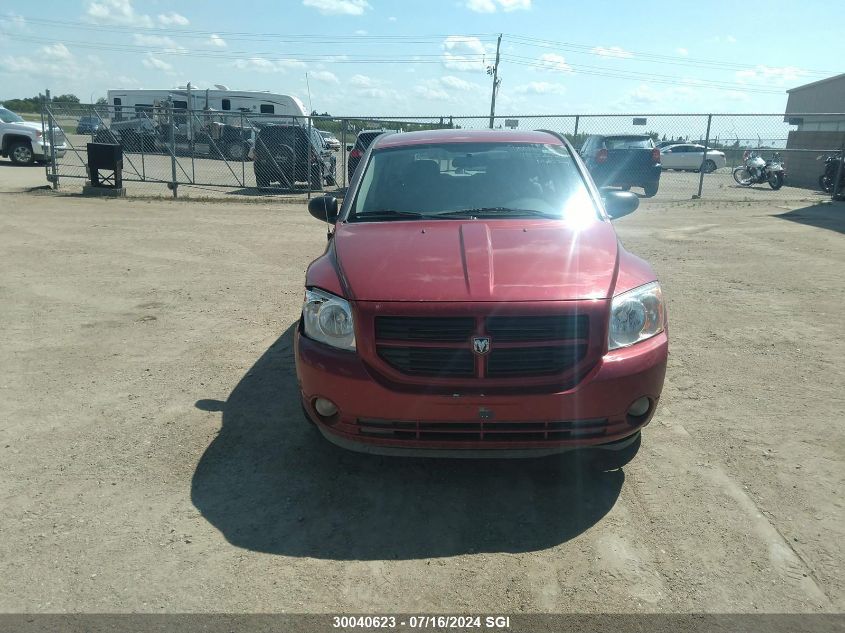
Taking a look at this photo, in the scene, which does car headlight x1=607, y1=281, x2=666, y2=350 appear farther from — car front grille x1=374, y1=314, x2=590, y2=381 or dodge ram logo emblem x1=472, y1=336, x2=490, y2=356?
dodge ram logo emblem x1=472, y1=336, x2=490, y2=356

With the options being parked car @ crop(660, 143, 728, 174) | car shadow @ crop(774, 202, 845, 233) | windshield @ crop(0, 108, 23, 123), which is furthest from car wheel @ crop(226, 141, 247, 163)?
parked car @ crop(660, 143, 728, 174)

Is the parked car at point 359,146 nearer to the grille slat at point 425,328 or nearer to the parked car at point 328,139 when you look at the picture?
the parked car at point 328,139

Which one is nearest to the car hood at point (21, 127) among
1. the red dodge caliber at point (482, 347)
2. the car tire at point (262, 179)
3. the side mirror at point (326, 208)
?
the car tire at point (262, 179)

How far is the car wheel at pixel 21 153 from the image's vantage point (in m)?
22.8

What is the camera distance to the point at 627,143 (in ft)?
59.0

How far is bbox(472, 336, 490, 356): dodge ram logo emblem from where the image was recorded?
118 inches

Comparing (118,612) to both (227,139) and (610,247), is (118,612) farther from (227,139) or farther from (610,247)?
(227,139)

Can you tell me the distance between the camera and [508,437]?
10.1ft

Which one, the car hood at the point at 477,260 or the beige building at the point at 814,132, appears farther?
the beige building at the point at 814,132

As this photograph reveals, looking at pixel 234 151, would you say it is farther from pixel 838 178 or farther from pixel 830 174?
pixel 830 174

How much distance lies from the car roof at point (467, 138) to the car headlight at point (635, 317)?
6.38ft

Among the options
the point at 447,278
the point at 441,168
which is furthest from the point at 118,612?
the point at 441,168

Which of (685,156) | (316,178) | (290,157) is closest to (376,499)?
(316,178)

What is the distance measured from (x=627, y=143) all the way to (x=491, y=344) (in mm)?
16615
